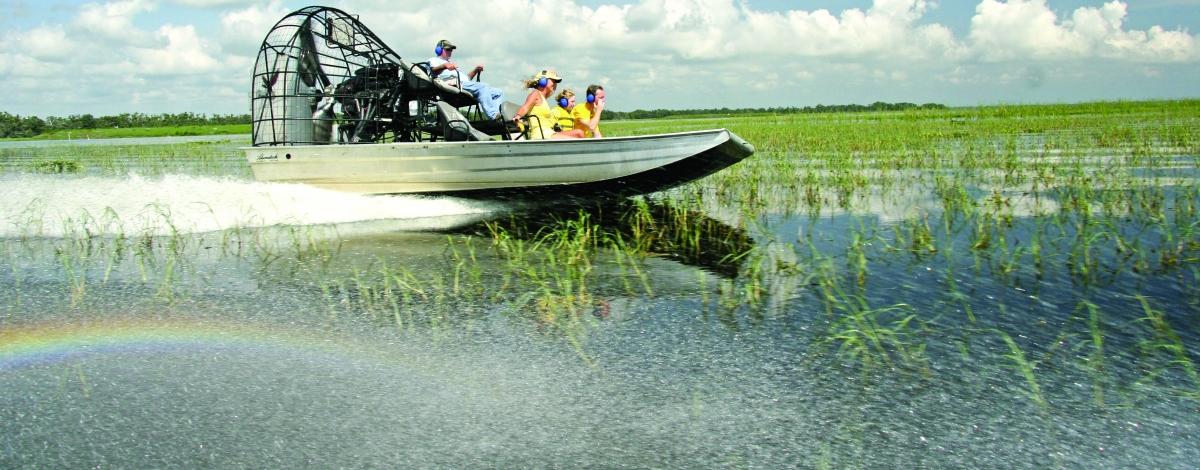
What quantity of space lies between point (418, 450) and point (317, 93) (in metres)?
7.95

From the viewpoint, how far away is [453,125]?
10125 millimetres

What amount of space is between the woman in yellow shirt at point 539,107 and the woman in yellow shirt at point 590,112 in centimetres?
42

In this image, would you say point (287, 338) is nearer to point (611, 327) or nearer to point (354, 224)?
point (611, 327)

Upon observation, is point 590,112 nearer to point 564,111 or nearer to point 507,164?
point 564,111

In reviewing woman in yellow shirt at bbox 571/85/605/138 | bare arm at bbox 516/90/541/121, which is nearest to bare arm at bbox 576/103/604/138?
woman in yellow shirt at bbox 571/85/605/138

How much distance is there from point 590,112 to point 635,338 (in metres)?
6.46

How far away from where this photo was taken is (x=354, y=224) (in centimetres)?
977

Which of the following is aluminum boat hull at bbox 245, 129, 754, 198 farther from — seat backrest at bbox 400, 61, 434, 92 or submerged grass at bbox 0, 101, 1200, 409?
seat backrest at bbox 400, 61, 434, 92

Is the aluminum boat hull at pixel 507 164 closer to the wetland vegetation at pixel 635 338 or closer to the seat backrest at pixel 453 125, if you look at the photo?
the seat backrest at pixel 453 125

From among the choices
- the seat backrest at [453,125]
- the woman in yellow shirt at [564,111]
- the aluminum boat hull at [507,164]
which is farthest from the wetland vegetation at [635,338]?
the woman in yellow shirt at [564,111]

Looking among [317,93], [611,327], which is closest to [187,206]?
[317,93]

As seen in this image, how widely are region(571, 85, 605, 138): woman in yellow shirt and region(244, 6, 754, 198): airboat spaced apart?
2.51 feet

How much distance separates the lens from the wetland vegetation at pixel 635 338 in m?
3.42

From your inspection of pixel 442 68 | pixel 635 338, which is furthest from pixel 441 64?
pixel 635 338
